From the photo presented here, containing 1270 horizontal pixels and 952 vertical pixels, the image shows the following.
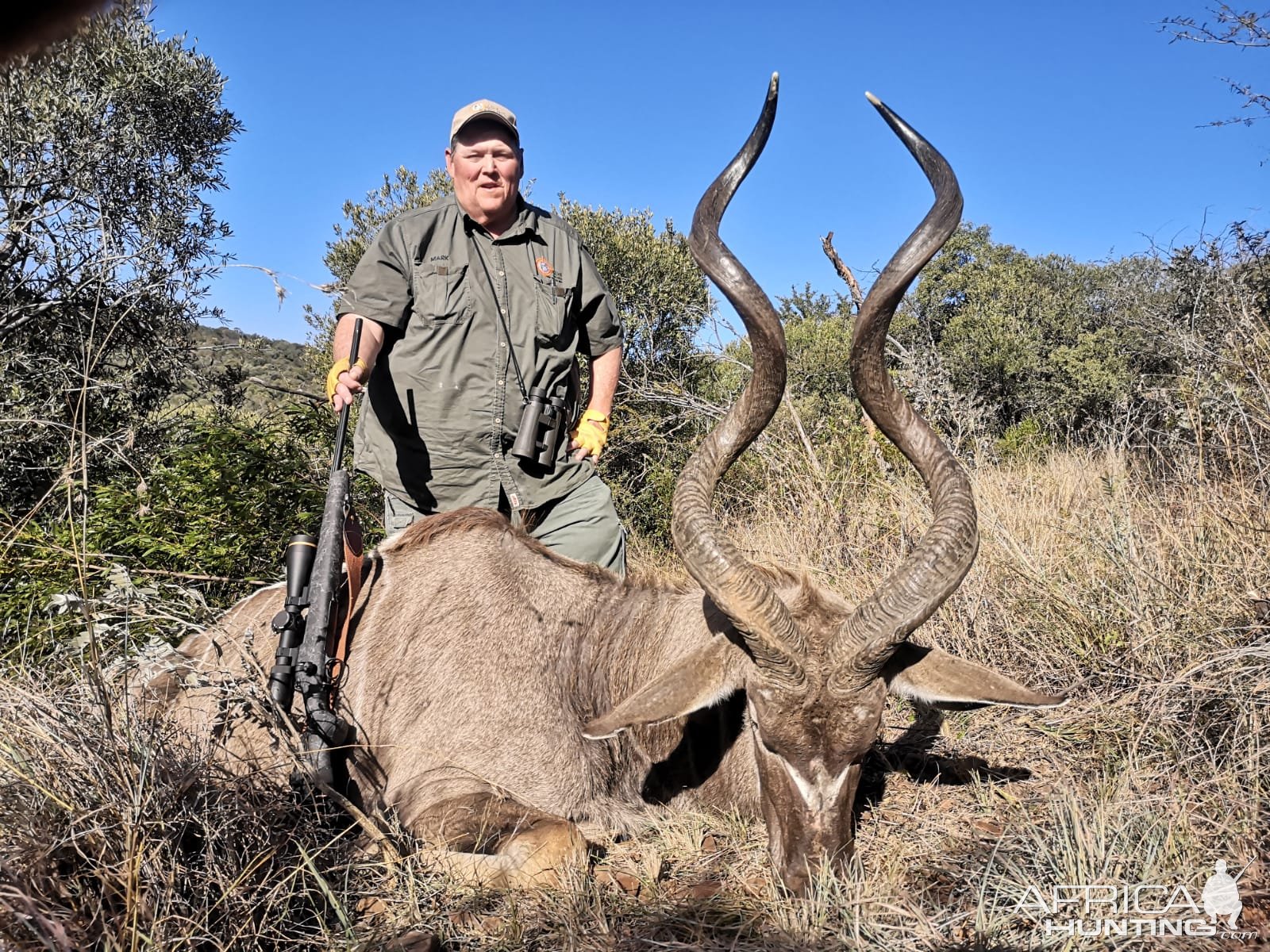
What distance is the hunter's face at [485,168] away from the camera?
4.77 metres

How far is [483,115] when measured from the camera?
15.6 feet

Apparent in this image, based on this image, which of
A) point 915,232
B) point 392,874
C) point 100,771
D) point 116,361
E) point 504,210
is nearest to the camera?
point 100,771

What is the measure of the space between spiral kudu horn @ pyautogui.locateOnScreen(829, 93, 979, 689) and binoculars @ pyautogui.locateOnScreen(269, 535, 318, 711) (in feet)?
6.57

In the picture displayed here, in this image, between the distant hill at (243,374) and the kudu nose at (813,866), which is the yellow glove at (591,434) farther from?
the kudu nose at (813,866)

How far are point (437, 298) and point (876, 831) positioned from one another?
10.5ft

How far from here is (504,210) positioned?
16.0ft

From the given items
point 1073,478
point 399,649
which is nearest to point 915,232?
point 399,649

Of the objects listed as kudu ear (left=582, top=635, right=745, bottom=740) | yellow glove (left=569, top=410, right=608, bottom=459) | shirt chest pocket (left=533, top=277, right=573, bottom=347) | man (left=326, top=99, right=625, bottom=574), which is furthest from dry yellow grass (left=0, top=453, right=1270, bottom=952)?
shirt chest pocket (left=533, top=277, right=573, bottom=347)

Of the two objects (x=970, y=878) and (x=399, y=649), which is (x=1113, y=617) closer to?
(x=970, y=878)

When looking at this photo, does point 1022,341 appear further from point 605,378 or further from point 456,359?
point 456,359

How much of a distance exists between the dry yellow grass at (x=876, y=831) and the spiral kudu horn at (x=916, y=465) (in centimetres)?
72

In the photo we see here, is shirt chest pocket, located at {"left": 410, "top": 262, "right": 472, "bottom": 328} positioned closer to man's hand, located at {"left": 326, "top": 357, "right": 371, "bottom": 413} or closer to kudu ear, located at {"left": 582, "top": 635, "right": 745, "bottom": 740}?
man's hand, located at {"left": 326, "top": 357, "right": 371, "bottom": 413}

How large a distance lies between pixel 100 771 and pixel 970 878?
2518 millimetres

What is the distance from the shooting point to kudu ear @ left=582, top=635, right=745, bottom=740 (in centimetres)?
321
